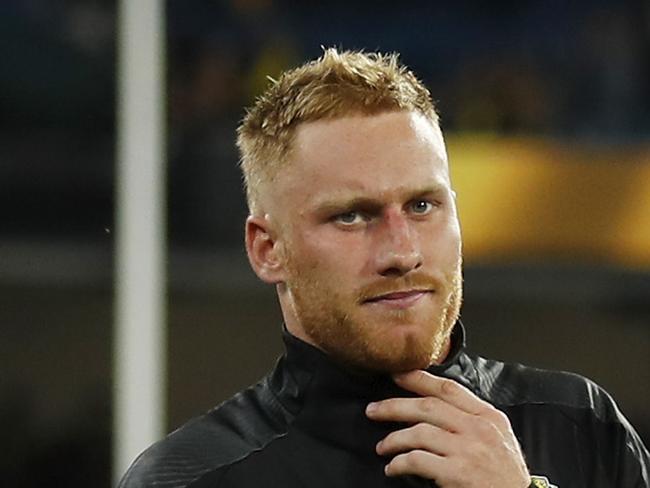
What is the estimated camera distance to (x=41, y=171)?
7.72 meters

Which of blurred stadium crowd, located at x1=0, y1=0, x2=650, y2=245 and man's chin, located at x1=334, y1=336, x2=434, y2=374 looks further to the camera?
blurred stadium crowd, located at x1=0, y1=0, x2=650, y2=245

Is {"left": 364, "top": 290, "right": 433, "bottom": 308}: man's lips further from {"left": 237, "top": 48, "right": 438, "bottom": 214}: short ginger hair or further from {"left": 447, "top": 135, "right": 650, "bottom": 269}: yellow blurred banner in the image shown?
{"left": 447, "top": 135, "right": 650, "bottom": 269}: yellow blurred banner

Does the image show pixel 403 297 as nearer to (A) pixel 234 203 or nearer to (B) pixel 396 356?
(B) pixel 396 356

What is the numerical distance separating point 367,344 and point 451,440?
16 cm

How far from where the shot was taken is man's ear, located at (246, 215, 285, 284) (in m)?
2.02

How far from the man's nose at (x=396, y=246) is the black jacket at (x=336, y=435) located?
0.15 m

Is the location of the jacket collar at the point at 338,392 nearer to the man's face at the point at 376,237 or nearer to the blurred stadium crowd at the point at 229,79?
the man's face at the point at 376,237

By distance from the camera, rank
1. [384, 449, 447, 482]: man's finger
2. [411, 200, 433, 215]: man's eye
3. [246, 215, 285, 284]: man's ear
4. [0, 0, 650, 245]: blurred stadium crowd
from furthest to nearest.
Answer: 1. [0, 0, 650, 245]: blurred stadium crowd
2. [246, 215, 285, 284]: man's ear
3. [411, 200, 433, 215]: man's eye
4. [384, 449, 447, 482]: man's finger

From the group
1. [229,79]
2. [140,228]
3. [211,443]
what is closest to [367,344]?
[211,443]

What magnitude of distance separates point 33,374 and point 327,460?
6.57m

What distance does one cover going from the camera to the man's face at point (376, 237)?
1883mm

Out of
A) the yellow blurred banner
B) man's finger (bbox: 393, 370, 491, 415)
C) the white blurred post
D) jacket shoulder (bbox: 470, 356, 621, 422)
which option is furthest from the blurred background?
man's finger (bbox: 393, 370, 491, 415)

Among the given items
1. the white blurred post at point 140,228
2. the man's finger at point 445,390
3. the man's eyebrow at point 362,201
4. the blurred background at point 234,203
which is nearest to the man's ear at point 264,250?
the man's eyebrow at point 362,201

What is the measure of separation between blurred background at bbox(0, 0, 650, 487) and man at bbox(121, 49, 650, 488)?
531 cm
